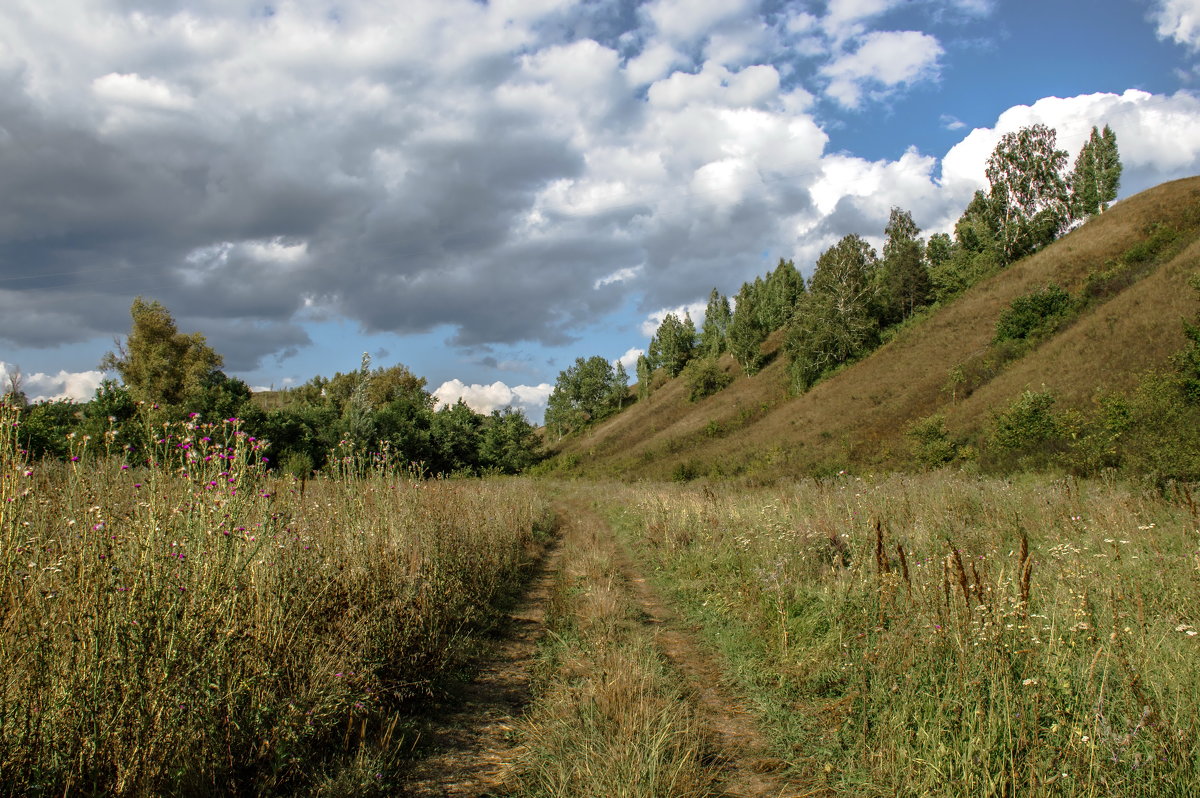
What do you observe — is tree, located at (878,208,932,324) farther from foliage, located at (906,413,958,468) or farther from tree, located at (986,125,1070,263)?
foliage, located at (906,413,958,468)

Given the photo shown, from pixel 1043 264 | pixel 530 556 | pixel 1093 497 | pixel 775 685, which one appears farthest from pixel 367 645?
pixel 1043 264

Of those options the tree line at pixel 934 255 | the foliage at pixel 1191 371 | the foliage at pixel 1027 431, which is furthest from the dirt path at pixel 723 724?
the tree line at pixel 934 255

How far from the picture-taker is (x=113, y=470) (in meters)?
4.32

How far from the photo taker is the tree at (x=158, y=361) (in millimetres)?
35500

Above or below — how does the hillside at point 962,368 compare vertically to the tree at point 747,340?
below

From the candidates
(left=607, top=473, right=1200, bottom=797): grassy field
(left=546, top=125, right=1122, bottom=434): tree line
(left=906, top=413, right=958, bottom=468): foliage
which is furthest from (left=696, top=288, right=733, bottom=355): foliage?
(left=607, top=473, right=1200, bottom=797): grassy field

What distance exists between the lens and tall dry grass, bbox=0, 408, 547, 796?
7.94 feet

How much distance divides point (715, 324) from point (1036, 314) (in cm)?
6428

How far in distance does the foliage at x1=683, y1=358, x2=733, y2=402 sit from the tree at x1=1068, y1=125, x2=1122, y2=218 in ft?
142

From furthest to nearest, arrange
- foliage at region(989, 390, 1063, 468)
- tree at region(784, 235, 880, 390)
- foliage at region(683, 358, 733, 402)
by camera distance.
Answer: foliage at region(683, 358, 733, 402)
tree at region(784, 235, 880, 390)
foliage at region(989, 390, 1063, 468)

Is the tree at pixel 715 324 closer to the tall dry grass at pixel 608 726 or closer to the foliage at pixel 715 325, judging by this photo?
the foliage at pixel 715 325

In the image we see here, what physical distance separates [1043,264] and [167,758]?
63325 mm

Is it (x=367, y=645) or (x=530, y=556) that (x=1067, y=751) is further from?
(x=530, y=556)

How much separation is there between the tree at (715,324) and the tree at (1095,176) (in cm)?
4779
